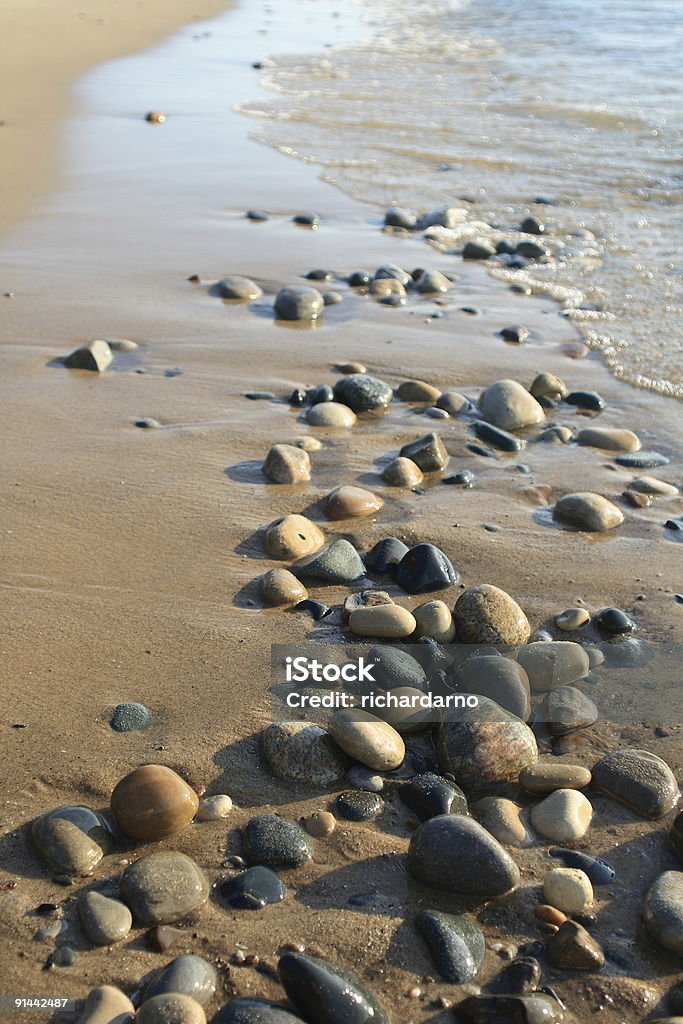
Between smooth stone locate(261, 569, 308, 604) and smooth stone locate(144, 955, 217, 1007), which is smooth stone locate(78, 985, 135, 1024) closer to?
smooth stone locate(144, 955, 217, 1007)

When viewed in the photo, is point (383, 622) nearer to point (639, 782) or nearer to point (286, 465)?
point (639, 782)

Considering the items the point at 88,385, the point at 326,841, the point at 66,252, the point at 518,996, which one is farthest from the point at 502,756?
the point at 66,252

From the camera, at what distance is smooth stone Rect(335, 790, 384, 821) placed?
1901 millimetres

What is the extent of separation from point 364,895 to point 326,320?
3.26 metres

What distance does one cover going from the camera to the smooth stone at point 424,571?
2.59m

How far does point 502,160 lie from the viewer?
8109mm

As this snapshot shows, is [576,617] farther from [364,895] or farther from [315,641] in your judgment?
[364,895]

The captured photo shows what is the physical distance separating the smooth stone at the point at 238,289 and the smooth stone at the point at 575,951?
366 cm

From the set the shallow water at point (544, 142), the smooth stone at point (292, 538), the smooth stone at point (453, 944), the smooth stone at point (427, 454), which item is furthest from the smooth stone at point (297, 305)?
the smooth stone at point (453, 944)

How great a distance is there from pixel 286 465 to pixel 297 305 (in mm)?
1615

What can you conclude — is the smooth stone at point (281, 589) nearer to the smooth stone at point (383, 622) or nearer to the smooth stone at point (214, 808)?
the smooth stone at point (383, 622)

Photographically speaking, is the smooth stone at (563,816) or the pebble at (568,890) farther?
the smooth stone at (563,816)

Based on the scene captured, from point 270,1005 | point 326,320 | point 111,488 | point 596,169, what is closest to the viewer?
point 270,1005

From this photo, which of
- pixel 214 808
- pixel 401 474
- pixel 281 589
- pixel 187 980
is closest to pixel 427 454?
pixel 401 474
